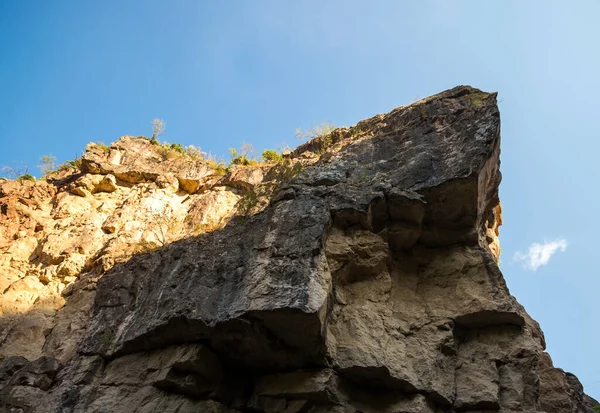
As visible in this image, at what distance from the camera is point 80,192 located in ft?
38.6

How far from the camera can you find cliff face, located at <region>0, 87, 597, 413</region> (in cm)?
634

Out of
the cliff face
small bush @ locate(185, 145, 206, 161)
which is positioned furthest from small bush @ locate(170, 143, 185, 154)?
the cliff face

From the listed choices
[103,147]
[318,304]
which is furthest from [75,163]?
[318,304]

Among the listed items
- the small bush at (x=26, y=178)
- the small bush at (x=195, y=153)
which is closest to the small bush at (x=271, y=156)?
the small bush at (x=195, y=153)

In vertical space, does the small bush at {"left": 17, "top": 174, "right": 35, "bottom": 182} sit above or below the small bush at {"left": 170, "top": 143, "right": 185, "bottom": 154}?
below

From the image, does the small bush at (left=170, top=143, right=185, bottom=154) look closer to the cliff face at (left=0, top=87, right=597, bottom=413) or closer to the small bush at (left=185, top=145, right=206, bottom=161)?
the small bush at (left=185, top=145, right=206, bottom=161)

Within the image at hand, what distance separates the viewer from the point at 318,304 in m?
6.02

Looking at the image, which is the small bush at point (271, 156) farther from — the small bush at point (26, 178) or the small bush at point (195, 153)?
the small bush at point (26, 178)

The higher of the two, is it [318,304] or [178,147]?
[178,147]

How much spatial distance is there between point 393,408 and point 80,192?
913 centimetres

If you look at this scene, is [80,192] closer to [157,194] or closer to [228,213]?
[157,194]

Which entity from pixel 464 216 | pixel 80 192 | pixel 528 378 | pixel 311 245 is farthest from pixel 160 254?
pixel 528 378

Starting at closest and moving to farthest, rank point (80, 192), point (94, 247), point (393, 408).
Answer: point (393, 408), point (94, 247), point (80, 192)

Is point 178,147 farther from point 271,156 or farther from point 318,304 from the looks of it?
point 318,304
